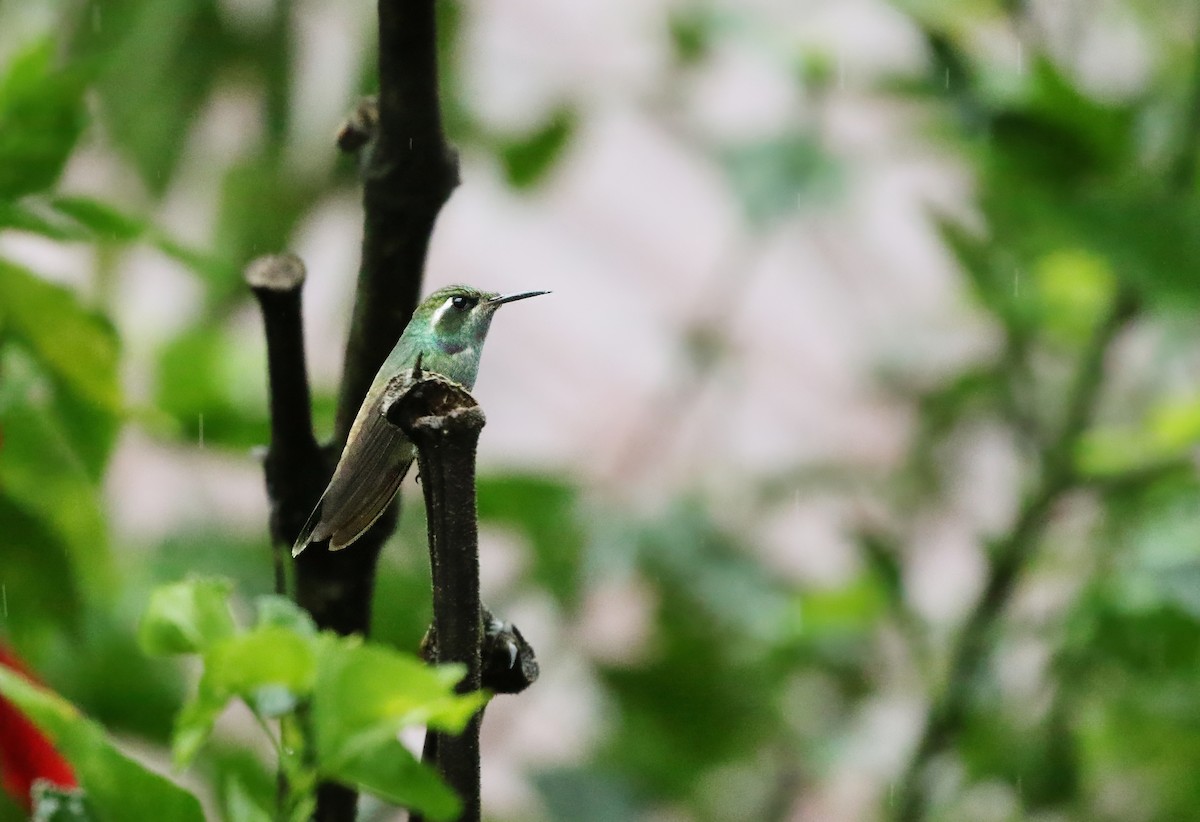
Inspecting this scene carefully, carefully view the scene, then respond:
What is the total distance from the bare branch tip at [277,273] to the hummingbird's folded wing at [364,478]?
0.08 feet

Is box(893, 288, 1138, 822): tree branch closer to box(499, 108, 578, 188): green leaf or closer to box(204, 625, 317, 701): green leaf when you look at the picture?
box(499, 108, 578, 188): green leaf

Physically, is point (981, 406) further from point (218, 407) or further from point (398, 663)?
point (398, 663)

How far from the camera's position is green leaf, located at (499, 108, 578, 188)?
2.10ft

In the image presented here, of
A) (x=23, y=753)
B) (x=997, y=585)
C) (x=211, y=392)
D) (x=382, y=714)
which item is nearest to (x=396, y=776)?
(x=382, y=714)

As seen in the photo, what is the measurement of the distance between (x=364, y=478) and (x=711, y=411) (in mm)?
Answer: 1029

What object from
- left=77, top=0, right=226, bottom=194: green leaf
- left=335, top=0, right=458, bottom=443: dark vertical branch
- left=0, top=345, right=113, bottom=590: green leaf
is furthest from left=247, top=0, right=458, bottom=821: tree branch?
left=77, top=0, right=226, bottom=194: green leaf

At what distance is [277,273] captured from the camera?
19 centimetres

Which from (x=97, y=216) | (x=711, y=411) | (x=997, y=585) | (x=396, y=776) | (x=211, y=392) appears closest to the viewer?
(x=396, y=776)

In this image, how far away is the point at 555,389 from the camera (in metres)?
1.43

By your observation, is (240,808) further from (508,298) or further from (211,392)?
(211,392)

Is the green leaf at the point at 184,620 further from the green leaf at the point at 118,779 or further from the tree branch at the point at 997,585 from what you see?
the tree branch at the point at 997,585

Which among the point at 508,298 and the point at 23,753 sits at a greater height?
the point at 508,298

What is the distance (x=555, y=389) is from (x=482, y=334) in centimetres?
124

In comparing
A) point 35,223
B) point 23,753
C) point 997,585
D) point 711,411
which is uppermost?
point 35,223
